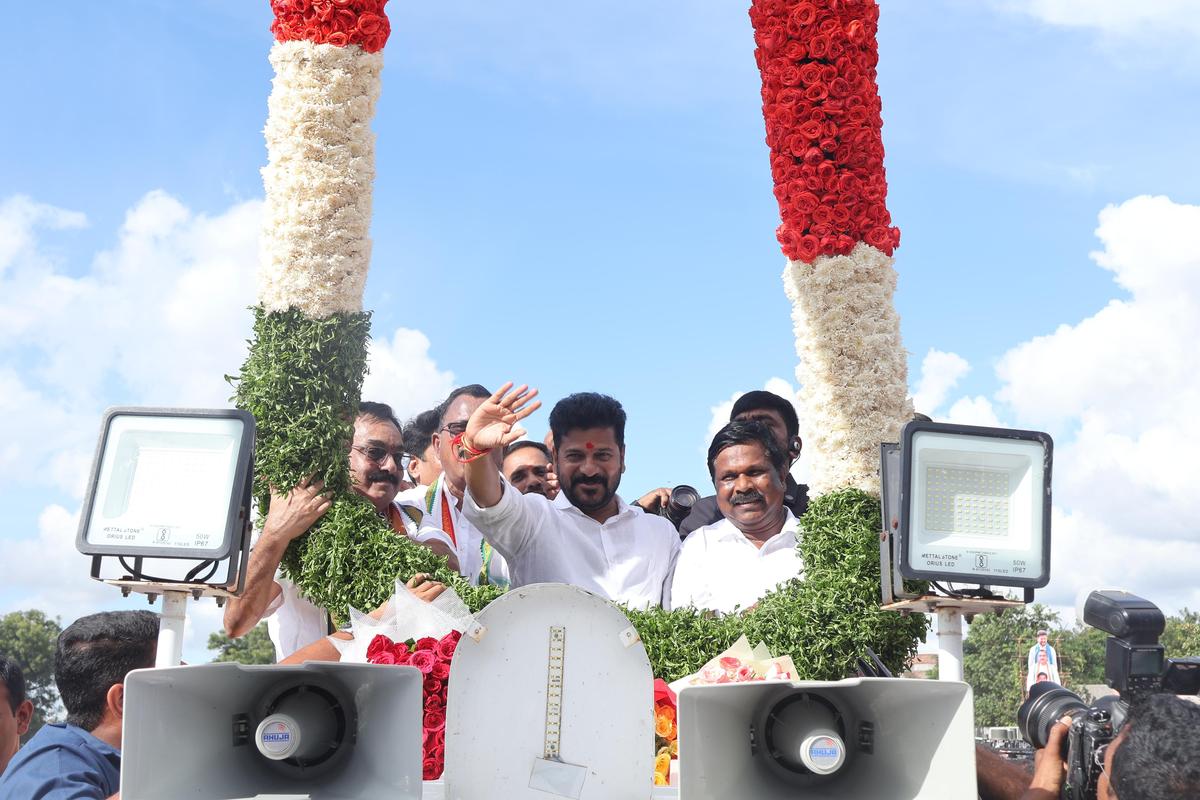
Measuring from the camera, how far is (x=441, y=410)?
6.52 m

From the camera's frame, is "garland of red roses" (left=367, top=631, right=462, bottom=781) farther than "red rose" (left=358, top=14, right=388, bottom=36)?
No

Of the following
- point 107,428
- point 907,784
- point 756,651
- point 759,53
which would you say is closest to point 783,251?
point 759,53

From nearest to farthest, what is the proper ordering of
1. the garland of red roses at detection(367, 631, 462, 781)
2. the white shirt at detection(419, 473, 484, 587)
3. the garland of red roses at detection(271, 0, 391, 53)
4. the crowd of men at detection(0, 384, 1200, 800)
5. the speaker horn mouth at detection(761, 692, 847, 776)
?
the speaker horn mouth at detection(761, 692, 847, 776), the garland of red roses at detection(367, 631, 462, 781), the crowd of men at detection(0, 384, 1200, 800), the garland of red roses at detection(271, 0, 391, 53), the white shirt at detection(419, 473, 484, 587)

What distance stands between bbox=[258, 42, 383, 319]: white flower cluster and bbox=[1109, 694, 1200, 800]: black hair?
10.2 ft

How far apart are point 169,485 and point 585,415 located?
2070mm

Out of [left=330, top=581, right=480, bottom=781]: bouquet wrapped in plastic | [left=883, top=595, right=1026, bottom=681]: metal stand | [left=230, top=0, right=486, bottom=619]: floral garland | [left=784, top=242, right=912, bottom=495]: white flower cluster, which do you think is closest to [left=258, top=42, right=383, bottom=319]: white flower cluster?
[left=230, top=0, right=486, bottom=619]: floral garland

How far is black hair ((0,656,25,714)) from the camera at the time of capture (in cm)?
466

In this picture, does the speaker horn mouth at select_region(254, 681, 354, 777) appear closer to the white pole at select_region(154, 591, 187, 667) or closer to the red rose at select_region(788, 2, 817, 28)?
the white pole at select_region(154, 591, 187, 667)

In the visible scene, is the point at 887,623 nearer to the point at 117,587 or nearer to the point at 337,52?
the point at 117,587

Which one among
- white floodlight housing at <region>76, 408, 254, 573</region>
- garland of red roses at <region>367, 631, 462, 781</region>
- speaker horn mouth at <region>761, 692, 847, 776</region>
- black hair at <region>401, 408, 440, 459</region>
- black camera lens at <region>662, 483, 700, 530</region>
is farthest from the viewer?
black hair at <region>401, 408, 440, 459</region>

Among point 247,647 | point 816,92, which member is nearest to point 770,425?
point 816,92

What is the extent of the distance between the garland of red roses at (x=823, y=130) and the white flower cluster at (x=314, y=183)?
66.7 inches

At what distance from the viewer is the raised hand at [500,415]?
4016 mm

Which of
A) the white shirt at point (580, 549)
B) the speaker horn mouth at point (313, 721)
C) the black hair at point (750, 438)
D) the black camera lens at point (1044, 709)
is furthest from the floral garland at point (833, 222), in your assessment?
the speaker horn mouth at point (313, 721)
